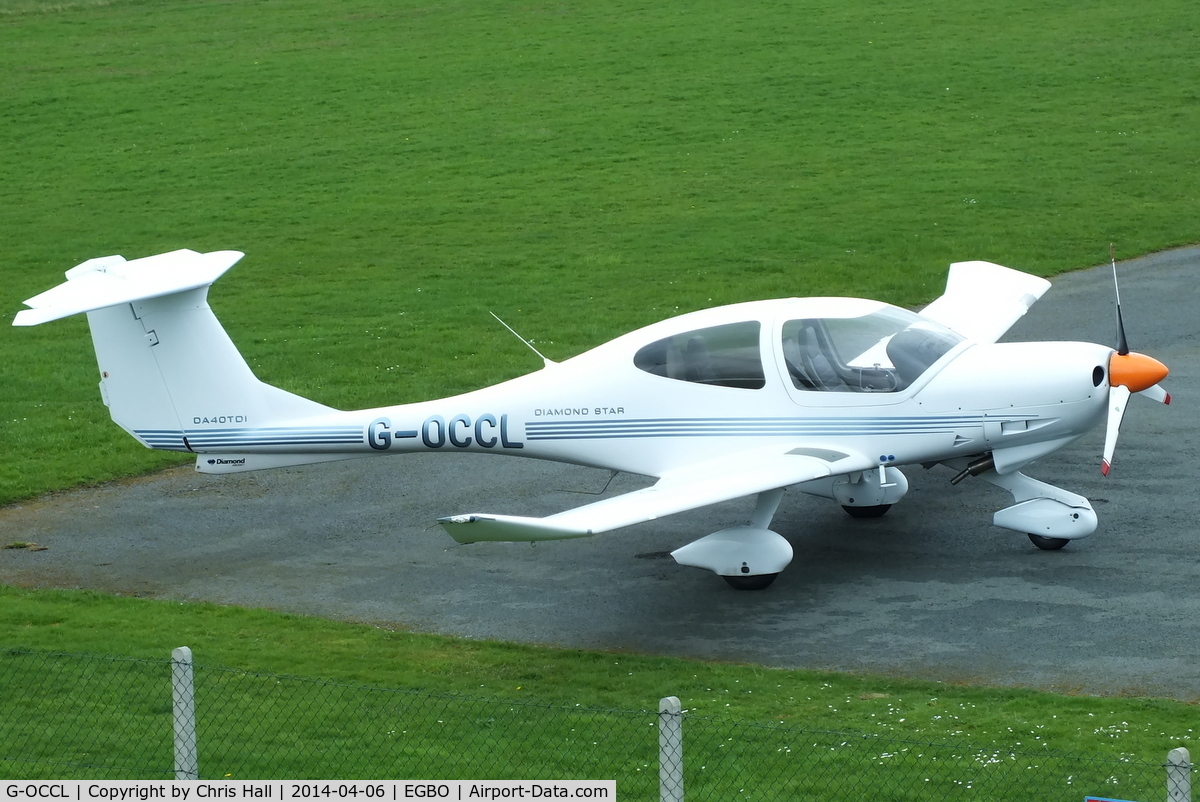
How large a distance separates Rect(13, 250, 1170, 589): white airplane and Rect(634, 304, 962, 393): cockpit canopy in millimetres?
15

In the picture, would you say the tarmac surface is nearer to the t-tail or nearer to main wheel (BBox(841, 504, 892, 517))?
main wheel (BBox(841, 504, 892, 517))

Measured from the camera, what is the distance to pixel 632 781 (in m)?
9.75

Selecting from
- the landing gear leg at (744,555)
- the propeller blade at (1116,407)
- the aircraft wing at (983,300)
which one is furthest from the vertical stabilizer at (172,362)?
the propeller blade at (1116,407)

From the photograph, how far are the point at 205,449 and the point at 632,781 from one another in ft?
23.0

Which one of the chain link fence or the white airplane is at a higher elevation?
the white airplane

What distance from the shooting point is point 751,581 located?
1388 cm

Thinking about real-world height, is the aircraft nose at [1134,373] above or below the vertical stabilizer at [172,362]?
below

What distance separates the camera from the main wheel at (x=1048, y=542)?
14.3 m

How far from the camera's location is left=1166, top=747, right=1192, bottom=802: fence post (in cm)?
703

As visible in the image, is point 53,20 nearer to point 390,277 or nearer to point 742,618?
point 390,277

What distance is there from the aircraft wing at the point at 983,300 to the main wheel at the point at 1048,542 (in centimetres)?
292

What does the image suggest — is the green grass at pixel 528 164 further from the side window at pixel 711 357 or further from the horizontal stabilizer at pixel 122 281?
the side window at pixel 711 357

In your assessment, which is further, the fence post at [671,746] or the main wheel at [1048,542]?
the main wheel at [1048,542]
